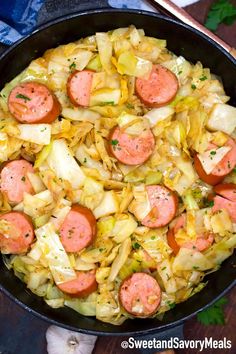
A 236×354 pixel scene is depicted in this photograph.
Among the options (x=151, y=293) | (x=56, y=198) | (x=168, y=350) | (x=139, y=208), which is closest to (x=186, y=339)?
(x=168, y=350)

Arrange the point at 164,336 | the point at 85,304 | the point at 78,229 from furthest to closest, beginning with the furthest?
the point at 164,336 < the point at 85,304 < the point at 78,229

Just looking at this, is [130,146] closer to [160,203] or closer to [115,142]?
[115,142]

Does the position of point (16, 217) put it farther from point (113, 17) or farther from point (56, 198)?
point (113, 17)

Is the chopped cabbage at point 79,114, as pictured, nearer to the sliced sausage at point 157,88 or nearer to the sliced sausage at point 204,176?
the sliced sausage at point 157,88

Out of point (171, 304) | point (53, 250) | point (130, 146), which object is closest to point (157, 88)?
point (130, 146)

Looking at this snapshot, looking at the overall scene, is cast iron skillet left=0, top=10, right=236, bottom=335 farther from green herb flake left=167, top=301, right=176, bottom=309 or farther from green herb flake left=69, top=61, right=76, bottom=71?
green herb flake left=69, top=61, right=76, bottom=71

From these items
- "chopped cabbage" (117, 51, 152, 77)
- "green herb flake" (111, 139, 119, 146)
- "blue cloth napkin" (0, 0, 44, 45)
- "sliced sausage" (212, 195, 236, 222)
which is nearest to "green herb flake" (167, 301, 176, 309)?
"sliced sausage" (212, 195, 236, 222)

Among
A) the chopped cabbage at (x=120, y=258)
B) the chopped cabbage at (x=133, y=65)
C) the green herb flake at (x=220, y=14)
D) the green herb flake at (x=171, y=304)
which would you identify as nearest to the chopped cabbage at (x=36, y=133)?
the chopped cabbage at (x=133, y=65)
